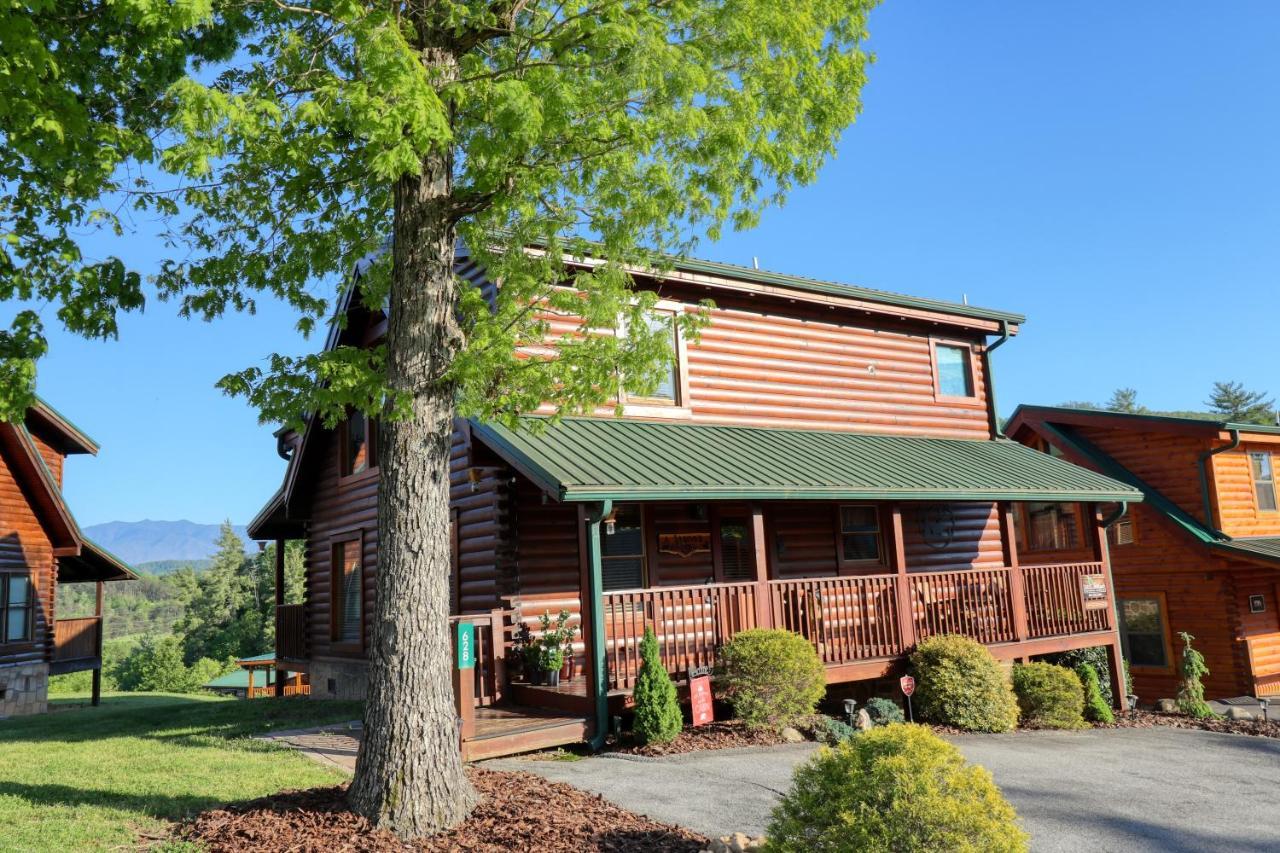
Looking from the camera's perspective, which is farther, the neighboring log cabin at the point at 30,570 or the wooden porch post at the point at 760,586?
the neighboring log cabin at the point at 30,570

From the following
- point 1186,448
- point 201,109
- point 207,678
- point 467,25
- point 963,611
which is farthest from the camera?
point 207,678

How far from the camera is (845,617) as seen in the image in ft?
48.0

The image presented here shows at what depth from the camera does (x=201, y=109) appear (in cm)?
633

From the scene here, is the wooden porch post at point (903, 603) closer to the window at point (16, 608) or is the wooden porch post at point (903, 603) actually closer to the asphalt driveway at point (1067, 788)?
the asphalt driveway at point (1067, 788)

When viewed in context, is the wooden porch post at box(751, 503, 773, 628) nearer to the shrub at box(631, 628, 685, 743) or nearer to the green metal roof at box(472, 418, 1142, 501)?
the green metal roof at box(472, 418, 1142, 501)

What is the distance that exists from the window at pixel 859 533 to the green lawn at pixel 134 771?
8804 mm

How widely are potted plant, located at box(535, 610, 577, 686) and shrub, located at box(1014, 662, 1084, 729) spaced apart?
7059 mm

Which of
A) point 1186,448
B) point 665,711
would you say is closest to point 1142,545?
point 1186,448

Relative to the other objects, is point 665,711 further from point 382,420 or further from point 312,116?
point 312,116

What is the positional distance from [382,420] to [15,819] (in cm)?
438

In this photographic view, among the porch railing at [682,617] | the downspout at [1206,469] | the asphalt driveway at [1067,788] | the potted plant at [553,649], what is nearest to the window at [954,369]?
the downspout at [1206,469]

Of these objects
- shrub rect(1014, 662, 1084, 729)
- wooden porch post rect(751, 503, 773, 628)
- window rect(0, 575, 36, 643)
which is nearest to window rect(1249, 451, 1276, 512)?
shrub rect(1014, 662, 1084, 729)

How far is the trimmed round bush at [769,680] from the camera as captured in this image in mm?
11656

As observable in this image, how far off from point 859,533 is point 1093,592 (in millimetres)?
4236
